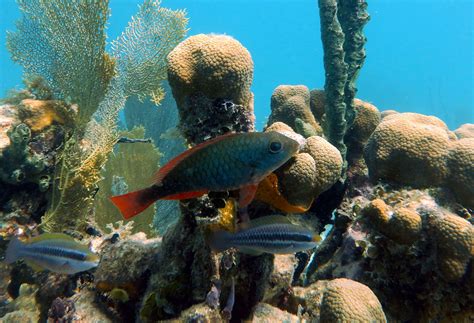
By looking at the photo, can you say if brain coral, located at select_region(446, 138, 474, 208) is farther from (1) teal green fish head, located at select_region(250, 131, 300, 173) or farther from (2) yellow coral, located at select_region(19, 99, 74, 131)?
(2) yellow coral, located at select_region(19, 99, 74, 131)

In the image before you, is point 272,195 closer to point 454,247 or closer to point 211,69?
point 211,69

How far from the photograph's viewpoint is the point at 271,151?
1915mm

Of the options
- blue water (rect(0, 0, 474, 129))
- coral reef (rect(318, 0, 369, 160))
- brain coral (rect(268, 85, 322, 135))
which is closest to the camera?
coral reef (rect(318, 0, 369, 160))

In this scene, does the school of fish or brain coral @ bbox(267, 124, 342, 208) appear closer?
the school of fish

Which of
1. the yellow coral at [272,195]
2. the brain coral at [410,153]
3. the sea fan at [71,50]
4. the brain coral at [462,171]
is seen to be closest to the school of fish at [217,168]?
the yellow coral at [272,195]

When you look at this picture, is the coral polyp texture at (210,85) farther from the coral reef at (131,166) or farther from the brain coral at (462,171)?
the coral reef at (131,166)

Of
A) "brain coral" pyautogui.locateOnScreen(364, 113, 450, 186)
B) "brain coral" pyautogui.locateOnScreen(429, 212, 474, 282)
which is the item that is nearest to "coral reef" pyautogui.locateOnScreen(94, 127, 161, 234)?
"brain coral" pyautogui.locateOnScreen(364, 113, 450, 186)

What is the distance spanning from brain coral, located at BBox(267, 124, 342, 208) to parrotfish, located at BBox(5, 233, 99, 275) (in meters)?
1.96

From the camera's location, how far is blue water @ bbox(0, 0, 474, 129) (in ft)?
342

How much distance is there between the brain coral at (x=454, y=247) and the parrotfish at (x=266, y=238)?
1.57 metres

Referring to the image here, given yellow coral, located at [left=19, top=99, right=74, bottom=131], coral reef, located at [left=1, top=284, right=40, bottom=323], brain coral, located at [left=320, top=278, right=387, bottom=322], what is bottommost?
coral reef, located at [left=1, top=284, right=40, bottom=323]

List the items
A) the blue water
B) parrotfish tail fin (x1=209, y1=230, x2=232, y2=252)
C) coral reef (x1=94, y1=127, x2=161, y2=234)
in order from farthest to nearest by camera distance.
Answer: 1. the blue water
2. coral reef (x1=94, y1=127, x2=161, y2=234)
3. parrotfish tail fin (x1=209, y1=230, x2=232, y2=252)

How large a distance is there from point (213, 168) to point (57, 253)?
1812 mm

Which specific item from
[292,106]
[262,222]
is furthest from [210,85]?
[292,106]
